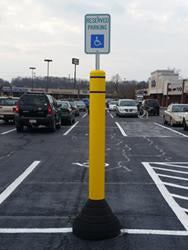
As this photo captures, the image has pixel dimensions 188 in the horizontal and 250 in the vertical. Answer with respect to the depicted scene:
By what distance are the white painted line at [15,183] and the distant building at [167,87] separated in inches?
2173

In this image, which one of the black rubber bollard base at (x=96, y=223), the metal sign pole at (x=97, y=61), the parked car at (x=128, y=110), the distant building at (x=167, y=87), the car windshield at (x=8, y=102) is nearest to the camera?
the black rubber bollard base at (x=96, y=223)

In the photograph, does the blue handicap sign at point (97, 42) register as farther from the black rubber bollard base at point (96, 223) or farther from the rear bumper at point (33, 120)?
the rear bumper at point (33, 120)

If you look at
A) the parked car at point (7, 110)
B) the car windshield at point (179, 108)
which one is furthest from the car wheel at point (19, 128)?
the car windshield at point (179, 108)

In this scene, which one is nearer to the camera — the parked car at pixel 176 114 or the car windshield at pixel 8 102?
the parked car at pixel 176 114

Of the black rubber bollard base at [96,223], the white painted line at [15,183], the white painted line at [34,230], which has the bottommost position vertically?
the white painted line at [15,183]

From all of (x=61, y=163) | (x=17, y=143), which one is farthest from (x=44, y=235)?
(x=17, y=143)

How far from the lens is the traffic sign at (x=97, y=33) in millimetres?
5203

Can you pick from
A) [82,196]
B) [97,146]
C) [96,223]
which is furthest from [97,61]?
[82,196]

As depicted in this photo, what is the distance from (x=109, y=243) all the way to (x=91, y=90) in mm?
1859

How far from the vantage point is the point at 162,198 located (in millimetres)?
6953

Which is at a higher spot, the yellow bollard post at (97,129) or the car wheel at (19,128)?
the yellow bollard post at (97,129)

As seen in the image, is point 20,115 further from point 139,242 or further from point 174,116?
point 139,242

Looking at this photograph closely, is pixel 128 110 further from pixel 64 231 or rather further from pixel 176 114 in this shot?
pixel 64 231

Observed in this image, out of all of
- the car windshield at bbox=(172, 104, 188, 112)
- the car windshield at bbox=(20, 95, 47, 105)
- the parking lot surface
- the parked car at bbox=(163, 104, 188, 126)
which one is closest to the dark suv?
the car windshield at bbox=(20, 95, 47, 105)
